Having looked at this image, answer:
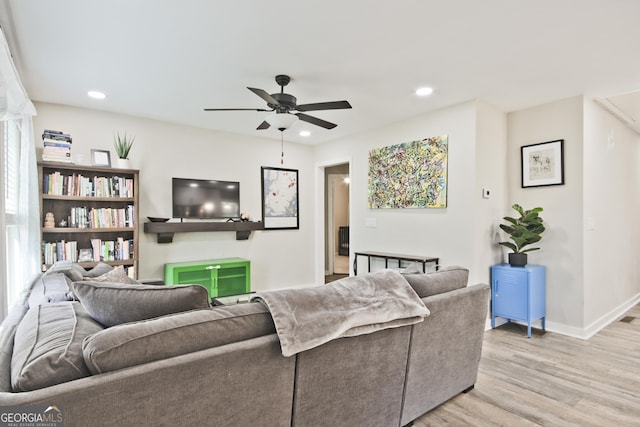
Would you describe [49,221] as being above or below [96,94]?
below

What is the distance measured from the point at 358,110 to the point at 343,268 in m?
4.45

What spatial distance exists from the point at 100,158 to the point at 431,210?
12.6ft

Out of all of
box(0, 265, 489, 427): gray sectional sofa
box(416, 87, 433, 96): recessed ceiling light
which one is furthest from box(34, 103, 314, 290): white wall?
box(416, 87, 433, 96): recessed ceiling light

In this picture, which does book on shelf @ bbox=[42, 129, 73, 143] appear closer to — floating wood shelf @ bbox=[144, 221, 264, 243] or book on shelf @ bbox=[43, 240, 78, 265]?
book on shelf @ bbox=[43, 240, 78, 265]

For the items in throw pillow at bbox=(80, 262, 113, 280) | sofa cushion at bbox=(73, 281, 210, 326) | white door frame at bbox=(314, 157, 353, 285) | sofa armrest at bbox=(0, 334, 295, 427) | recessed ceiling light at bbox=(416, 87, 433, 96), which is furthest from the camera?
white door frame at bbox=(314, 157, 353, 285)

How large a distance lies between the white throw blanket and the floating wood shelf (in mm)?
3164

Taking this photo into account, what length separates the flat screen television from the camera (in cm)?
461

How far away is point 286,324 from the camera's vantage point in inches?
55.1

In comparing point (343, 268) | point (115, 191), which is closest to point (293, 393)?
point (115, 191)

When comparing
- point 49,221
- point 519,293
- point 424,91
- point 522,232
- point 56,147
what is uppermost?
point 424,91

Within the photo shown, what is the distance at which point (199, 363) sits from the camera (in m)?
1.17

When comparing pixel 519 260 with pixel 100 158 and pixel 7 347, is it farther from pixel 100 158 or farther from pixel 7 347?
pixel 100 158

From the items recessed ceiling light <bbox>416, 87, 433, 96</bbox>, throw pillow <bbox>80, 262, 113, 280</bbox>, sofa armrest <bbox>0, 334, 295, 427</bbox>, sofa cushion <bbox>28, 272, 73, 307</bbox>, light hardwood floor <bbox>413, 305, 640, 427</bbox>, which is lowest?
light hardwood floor <bbox>413, 305, 640, 427</bbox>

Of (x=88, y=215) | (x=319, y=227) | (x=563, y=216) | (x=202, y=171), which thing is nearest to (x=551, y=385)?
(x=563, y=216)
